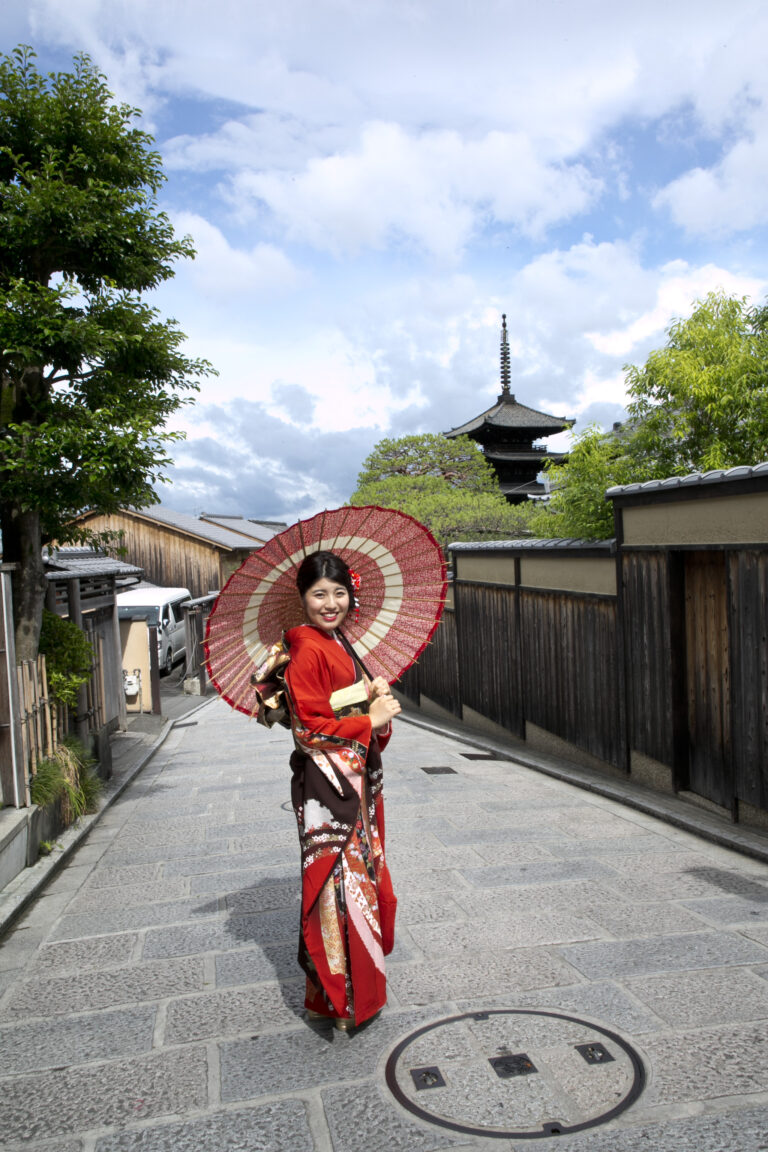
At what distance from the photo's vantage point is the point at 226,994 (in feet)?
12.4

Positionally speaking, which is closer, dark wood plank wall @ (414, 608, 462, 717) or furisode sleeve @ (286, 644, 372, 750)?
furisode sleeve @ (286, 644, 372, 750)

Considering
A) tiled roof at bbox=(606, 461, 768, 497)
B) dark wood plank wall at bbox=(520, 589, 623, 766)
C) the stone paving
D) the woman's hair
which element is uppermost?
tiled roof at bbox=(606, 461, 768, 497)

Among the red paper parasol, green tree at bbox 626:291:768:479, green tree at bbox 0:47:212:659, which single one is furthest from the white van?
the red paper parasol

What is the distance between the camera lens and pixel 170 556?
35.8 metres

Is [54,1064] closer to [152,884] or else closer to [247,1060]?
[247,1060]

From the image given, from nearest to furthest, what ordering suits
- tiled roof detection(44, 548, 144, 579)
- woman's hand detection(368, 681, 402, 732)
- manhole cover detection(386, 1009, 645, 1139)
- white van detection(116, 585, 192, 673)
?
manhole cover detection(386, 1009, 645, 1139) → woman's hand detection(368, 681, 402, 732) → tiled roof detection(44, 548, 144, 579) → white van detection(116, 585, 192, 673)

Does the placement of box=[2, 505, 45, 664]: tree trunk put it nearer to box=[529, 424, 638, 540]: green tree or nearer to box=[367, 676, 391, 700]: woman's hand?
box=[367, 676, 391, 700]: woman's hand

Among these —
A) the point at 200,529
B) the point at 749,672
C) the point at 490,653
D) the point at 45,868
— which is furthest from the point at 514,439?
the point at 45,868

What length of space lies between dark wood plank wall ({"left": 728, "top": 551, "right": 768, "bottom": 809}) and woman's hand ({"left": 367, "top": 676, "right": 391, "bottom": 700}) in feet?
11.3

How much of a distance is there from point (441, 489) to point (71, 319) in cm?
2759

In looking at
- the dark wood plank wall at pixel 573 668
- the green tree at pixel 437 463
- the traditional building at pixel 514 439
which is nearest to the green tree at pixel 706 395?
the dark wood plank wall at pixel 573 668

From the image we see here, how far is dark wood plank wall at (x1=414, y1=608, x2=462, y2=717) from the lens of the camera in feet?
47.1

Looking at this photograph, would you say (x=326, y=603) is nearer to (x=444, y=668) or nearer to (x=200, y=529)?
(x=444, y=668)

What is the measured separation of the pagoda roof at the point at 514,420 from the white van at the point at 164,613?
69.2 feet
